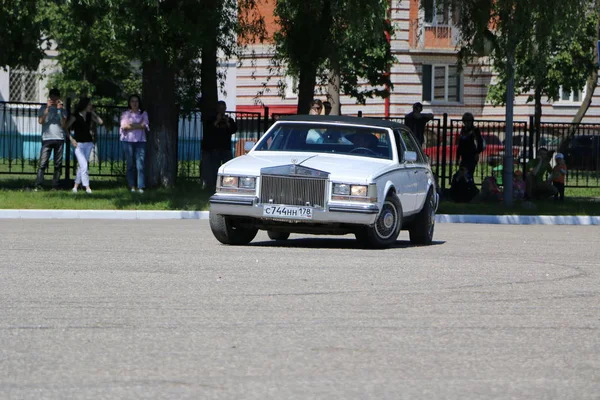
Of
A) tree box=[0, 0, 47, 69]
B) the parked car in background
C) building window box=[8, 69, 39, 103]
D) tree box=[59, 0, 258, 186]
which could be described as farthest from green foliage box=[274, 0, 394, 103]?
building window box=[8, 69, 39, 103]

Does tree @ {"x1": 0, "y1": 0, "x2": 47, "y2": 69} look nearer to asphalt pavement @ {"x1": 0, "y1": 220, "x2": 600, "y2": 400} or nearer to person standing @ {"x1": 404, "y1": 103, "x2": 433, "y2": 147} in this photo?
person standing @ {"x1": 404, "y1": 103, "x2": 433, "y2": 147}

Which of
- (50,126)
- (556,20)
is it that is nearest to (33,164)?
(50,126)

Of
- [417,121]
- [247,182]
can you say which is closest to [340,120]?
[247,182]

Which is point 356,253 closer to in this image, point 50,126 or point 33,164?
point 50,126

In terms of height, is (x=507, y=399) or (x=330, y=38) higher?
(x=330, y=38)

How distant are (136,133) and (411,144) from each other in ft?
28.7

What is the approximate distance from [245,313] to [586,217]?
15156 millimetres

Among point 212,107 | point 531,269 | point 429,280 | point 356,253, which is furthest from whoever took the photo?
point 212,107

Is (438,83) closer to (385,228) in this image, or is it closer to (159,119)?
(159,119)

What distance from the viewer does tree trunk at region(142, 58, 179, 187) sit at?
2531cm

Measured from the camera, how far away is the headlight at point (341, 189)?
14.4 meters

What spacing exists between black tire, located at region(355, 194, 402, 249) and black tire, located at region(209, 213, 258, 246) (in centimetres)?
128

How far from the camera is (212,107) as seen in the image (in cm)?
2742

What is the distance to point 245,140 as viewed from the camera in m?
28.3
